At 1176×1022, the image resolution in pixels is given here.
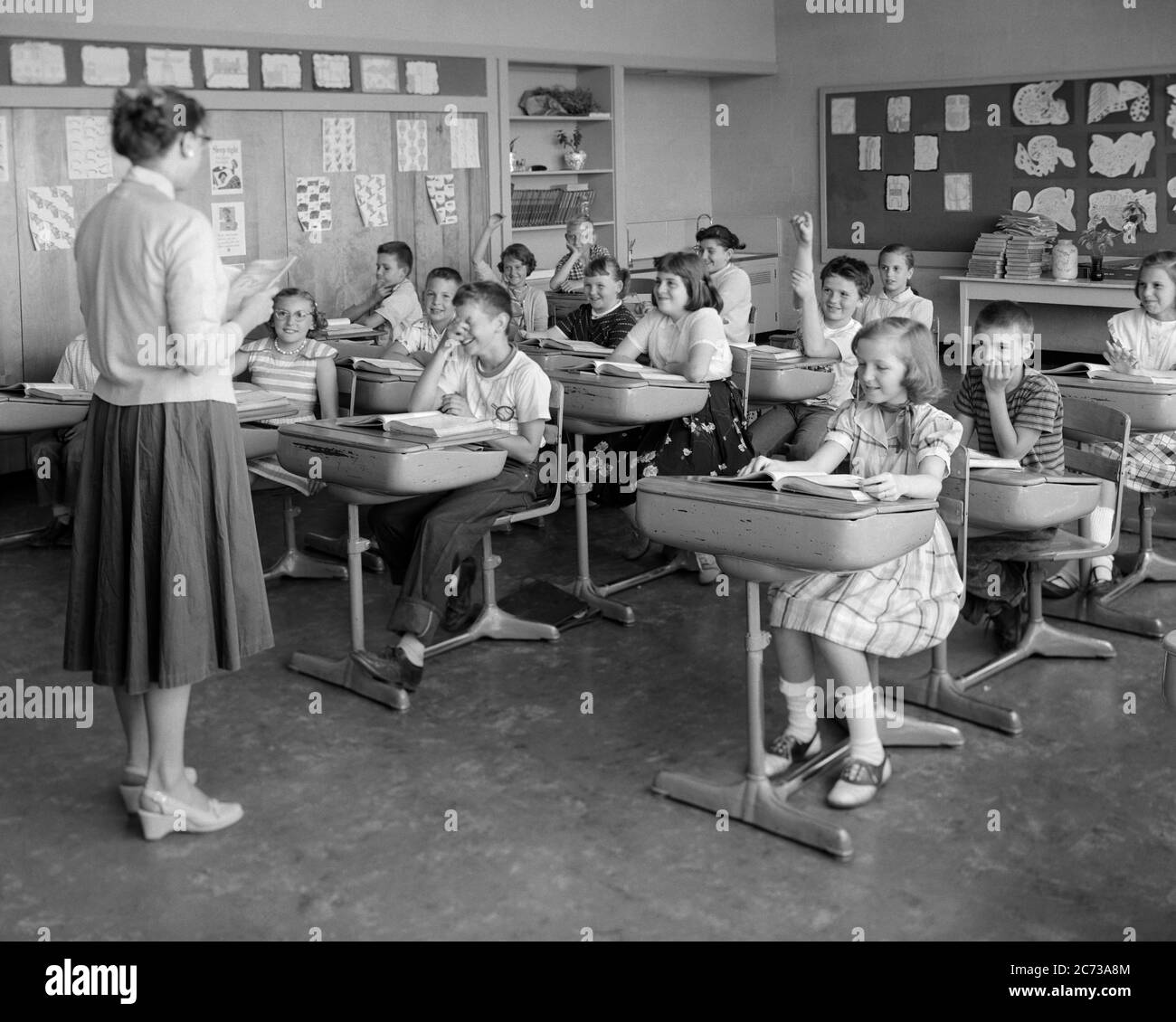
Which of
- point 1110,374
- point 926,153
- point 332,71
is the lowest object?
point 1110,374

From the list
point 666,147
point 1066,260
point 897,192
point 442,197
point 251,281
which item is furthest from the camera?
point 666,147

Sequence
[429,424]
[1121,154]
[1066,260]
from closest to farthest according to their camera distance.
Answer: [429,424] → [1066,260] → [1121,154]

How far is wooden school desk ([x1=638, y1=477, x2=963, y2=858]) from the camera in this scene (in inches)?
106

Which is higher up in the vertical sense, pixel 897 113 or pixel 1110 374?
pixel 897 113

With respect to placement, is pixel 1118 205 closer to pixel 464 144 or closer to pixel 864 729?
pixel 464 144

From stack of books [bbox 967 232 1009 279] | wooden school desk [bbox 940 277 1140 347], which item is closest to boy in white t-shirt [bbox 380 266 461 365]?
wooden school desk [bbox 940 277 1140 347]

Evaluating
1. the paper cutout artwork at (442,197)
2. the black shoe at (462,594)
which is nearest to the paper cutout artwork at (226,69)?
the paper cutout artwork at (442,197)

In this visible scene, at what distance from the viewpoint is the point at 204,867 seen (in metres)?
2.78

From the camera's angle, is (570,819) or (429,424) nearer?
(570,819)

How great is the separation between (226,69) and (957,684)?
504 centimetres

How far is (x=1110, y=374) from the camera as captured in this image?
4.39 meters

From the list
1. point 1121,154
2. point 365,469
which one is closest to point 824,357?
point 365,469
